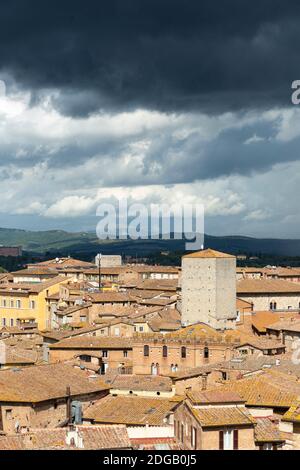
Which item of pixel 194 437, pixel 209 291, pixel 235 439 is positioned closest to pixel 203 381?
pixel 194 437

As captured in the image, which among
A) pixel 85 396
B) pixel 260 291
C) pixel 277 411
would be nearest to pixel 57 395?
pixel 85 396

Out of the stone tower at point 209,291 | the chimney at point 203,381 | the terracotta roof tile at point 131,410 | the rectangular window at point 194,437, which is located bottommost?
the terracotta roof tile at point 131,410

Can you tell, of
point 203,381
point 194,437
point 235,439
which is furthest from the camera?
point 203,381

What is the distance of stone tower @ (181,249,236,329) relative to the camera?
70062 millimetres

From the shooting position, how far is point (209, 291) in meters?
70.6

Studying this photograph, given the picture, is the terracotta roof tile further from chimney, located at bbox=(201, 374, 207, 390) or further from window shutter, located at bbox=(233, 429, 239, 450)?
window shutter, located at bbox=(233, 429, 239, 450)

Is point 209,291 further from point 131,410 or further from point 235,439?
point 235,439

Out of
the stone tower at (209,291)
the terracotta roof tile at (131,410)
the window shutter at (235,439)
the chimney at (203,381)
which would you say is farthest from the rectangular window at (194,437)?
the stone tower at (209,291)

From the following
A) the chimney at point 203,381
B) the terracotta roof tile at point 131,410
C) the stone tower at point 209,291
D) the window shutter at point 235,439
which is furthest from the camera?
the stone tower at point 209,291

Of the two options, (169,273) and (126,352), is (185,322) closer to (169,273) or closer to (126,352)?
(126,352)

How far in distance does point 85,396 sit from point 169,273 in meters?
79.5

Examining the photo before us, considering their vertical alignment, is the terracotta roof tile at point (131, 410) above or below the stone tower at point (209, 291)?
below

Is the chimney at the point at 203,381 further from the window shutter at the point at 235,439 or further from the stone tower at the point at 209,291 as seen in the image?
the stone tower at the point at 209,291

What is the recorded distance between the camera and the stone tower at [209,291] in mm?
70062
